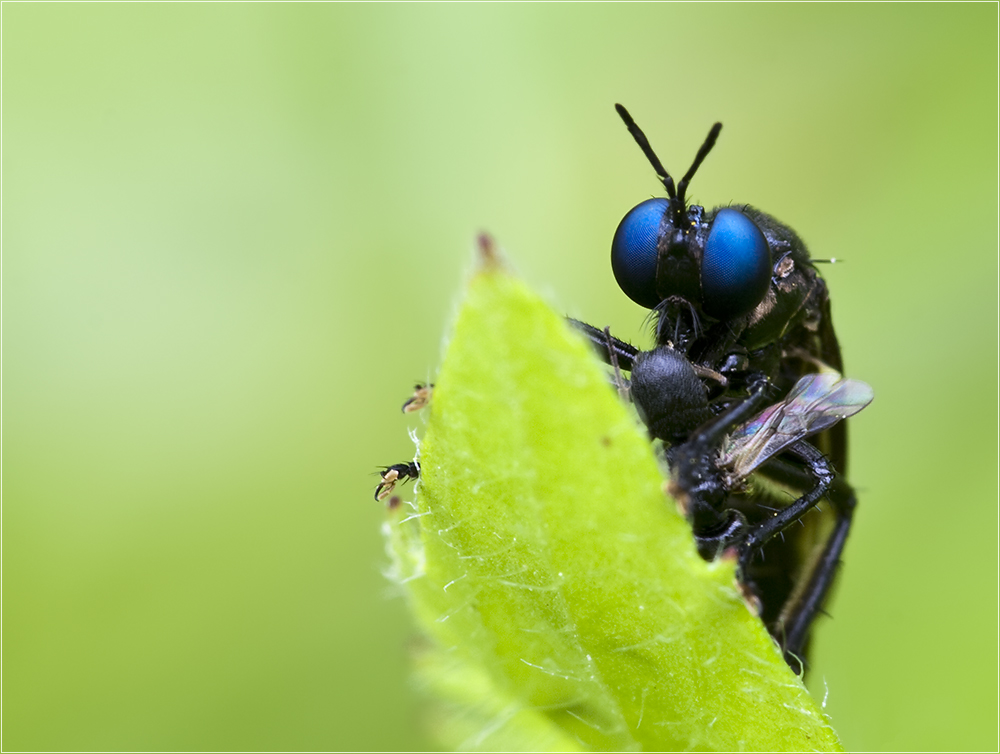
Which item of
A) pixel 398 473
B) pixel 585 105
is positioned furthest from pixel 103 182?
pixel 398 473

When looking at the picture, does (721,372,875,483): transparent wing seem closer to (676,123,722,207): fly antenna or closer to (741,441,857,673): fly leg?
(741,441,857,673): fly leg

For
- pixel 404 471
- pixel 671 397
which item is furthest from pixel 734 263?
pixel 404 471

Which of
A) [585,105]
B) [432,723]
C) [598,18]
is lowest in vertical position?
[432,723]

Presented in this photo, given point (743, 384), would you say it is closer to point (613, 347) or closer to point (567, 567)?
point (613, 347)

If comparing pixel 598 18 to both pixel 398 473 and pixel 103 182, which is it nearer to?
pixel 103 182

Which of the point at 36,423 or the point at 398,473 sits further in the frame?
the point at 36,423

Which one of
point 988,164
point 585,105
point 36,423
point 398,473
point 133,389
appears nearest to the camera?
point 398,473

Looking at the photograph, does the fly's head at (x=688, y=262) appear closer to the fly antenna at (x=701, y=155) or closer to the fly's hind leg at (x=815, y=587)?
the fly antenna at (x=701, y=155)
